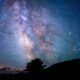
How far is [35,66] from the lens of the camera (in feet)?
107

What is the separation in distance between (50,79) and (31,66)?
11.5 metres

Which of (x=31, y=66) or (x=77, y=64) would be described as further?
(x=31, y=66)

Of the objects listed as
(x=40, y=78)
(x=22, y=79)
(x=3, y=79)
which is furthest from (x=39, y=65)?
(x=40, y=78)

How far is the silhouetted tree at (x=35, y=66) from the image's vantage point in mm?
31658

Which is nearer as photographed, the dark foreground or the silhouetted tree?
the dark foreground

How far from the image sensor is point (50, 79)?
2091cm

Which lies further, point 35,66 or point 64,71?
point 35,66

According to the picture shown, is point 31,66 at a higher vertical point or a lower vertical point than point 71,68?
higher

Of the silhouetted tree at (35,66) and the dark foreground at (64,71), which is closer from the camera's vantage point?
the dark foreground at (64,71)

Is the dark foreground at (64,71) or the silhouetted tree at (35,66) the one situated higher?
the silhouetted tree at (35,66)

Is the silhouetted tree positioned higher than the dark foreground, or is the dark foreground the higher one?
the silhouetted tree

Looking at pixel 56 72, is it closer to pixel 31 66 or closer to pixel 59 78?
pixel 59 78

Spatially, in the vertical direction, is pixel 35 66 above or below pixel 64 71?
above

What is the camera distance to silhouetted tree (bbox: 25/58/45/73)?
31658 millimetres
